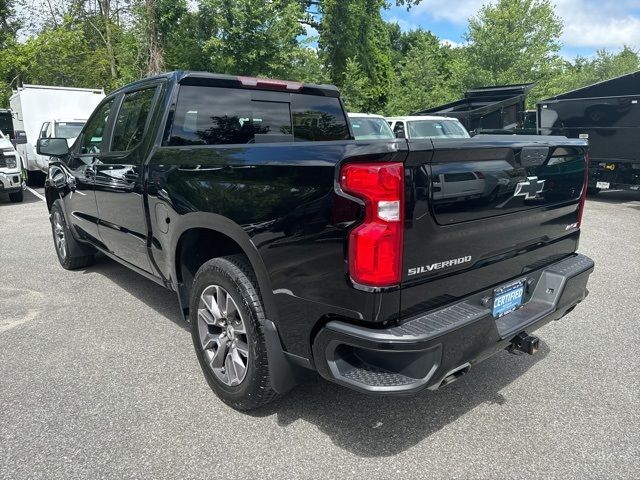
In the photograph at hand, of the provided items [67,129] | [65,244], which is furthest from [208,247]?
[67,129]

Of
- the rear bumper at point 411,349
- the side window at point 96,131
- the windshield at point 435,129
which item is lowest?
the rear bumper at point 411,349

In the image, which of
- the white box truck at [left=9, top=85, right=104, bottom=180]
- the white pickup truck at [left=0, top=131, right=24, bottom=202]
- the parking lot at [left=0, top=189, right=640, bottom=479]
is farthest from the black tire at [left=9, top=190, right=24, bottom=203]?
the parking lot at [left=0, top=189, right=640, bottom=479]

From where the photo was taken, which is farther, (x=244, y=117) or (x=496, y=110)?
(x=496, y=110)

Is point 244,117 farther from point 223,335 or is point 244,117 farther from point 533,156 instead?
point 533,156

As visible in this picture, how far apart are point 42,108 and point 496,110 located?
13.9m

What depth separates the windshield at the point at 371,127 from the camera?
1099 cm

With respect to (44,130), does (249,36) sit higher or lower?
higher

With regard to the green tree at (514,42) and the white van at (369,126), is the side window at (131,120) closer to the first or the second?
the white van at (369,126)

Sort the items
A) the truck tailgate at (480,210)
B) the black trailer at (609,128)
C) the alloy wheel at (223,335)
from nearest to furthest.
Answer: the truck tailgate at (480,210) < the alloy wheel at (223,335) < the black trailer at (609,128)

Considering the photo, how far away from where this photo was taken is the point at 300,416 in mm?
2846

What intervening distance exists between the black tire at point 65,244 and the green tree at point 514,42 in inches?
968

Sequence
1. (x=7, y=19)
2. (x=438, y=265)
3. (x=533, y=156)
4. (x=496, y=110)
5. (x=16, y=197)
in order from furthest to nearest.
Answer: (x=7, y=19) < (x=496, y=110) < (x=16, y=197) < (x=533, y=156) < (x=438, y=265)

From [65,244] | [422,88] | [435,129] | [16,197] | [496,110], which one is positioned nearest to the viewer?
[65,244]

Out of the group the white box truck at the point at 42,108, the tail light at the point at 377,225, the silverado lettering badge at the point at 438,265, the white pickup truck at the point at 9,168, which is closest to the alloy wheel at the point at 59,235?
the tail light at the point at 377,225
